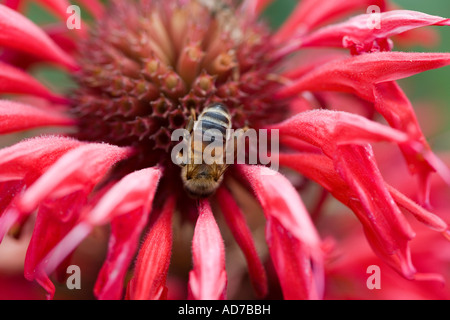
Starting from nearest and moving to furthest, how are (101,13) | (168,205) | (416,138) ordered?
(416,138)
(168,205)
(101,13)

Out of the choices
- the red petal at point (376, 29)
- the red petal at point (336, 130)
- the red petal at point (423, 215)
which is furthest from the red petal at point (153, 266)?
the red petal at point (376, 29)

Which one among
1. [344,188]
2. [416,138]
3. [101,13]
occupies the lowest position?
[344,188]

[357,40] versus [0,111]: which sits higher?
[357,40]

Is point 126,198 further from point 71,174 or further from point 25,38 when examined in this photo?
point 25,38

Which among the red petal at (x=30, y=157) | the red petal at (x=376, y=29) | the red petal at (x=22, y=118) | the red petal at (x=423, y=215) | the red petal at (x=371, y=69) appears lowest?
the red petal at (x=423, y=215)

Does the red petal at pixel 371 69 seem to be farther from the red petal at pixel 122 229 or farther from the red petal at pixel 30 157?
the red petal at pixel 30 157

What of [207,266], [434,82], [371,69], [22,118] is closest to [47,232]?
[207,266]
